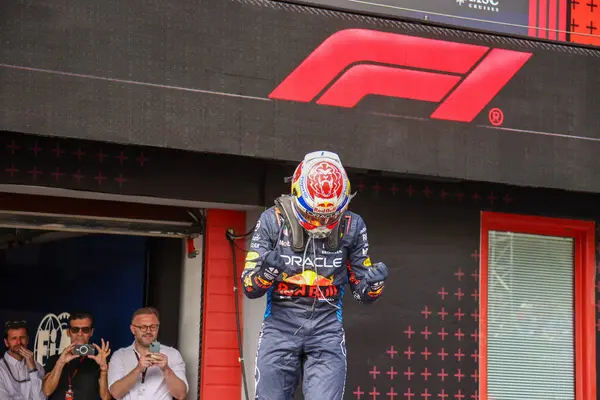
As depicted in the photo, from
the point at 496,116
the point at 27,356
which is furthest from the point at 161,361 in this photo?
the point at 496,116

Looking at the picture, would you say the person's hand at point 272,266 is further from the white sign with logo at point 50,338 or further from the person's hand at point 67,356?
the white sign with logo at point 50,338

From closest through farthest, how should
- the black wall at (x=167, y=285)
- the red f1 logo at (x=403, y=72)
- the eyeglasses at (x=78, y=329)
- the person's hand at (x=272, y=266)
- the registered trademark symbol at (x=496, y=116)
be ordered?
the person's hand at (x=272, y=266) < the red f1 logo at (x=403, y=72) < the registered trademark symbol at (x=496, y=116) < the eyeglasses at (x=78, y=329) < the black wall at (x=167, y=285)

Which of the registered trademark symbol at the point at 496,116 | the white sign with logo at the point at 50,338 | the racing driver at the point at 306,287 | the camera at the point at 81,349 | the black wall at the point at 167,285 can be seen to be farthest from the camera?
the white sign with logo at the point at 50,338

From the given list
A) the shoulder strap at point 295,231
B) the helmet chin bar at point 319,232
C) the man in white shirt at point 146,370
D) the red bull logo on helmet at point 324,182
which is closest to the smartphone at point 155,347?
the man in white shirt at point 146,370

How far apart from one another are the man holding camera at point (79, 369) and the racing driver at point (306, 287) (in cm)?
269

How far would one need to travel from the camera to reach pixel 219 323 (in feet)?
25.6

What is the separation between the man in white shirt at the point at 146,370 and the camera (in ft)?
24.3

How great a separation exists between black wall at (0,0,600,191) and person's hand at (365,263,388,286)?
5.83 feet

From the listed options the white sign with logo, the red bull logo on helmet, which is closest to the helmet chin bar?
the red bull logo on helmet

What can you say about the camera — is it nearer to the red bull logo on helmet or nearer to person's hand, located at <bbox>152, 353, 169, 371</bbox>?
person's hand, located at <bbox>152, 353, 169, 371</bbox>

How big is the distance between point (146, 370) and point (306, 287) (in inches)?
103

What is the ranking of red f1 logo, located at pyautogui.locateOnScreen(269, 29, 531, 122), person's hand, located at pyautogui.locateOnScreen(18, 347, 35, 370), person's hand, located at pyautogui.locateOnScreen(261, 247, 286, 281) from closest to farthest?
1. person's hand, located at pyautogui.locateOnScreen(261, 247, 286, 281)
2. red f1 logo, located at pyautogui.locateOnScreen(269, 29, 531, 122)
3. person's hand, located at pyautogui.locateOnScreen(18, 347, 35, 370)

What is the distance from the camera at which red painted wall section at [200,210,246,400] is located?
779 centimetres

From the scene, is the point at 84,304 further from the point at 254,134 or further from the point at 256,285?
the point at 256,285
